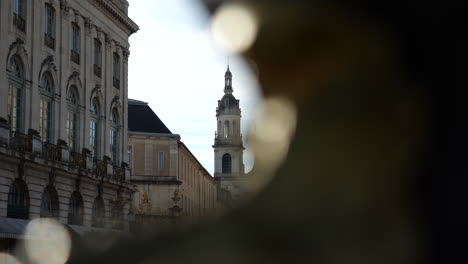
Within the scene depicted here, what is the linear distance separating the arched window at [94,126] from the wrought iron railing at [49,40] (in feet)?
16.2

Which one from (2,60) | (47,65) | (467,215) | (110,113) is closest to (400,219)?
(467,215)

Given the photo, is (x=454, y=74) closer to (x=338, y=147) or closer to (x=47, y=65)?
(x=338, y=147)

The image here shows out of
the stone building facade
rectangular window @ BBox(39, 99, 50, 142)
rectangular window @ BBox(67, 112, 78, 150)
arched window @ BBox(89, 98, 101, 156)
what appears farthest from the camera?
arched window @ BBox(89, 98, 101, 156)

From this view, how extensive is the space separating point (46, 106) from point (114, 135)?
867 centimetres

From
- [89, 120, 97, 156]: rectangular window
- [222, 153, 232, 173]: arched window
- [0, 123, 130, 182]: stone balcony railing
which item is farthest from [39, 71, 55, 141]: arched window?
[222, 153, 232, 173]: arched window

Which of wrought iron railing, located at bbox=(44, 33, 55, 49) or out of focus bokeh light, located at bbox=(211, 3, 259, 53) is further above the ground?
wrought iron railing, located at bbox=(44, 33, 55, 49)

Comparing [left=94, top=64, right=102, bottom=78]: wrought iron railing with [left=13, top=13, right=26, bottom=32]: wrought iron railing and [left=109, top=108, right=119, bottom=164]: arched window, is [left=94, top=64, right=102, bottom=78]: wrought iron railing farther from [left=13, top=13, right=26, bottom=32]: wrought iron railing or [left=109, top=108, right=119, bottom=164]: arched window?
[left=13, top=13, right=26, bottom=32]: wrought iron railing

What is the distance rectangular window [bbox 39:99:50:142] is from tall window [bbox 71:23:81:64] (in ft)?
11.8

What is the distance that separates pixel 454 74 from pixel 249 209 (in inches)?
8.6

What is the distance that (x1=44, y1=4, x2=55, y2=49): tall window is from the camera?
28484 mm

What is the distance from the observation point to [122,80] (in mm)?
37344

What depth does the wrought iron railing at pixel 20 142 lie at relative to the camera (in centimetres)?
Answer: 2468

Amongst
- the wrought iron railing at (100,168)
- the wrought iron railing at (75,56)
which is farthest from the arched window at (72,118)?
the wrought iron railing at (100,168)

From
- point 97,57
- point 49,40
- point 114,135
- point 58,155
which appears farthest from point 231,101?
point 114,135
